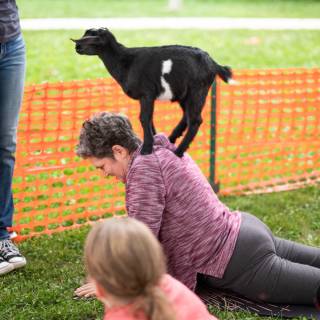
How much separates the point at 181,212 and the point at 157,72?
0.97 meters

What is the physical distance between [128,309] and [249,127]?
5.03m

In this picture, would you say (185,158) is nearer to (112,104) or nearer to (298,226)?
(298,226)

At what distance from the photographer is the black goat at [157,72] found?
247 cm

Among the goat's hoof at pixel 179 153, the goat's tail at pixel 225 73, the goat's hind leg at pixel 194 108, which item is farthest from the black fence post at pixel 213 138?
the goat's hind leg at pixel 194 108

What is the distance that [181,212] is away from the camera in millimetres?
3223

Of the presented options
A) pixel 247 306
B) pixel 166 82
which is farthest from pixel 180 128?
pixel 247 306

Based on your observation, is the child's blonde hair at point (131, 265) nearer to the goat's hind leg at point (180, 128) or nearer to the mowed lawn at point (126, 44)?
the goat's hind leg at point (180, 128)

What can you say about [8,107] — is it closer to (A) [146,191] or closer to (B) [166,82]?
A: (A) [146,191]

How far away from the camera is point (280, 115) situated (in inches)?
240

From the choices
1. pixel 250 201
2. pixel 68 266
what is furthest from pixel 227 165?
pixel 68 266

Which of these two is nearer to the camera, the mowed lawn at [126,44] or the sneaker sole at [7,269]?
the mowed lawn at [126,44]

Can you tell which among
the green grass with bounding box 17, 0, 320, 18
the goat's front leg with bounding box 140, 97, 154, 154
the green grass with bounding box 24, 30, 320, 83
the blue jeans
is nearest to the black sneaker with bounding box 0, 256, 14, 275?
the blue jeans

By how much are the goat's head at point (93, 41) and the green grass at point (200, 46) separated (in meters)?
6.28

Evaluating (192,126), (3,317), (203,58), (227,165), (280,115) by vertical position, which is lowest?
(3,317)
